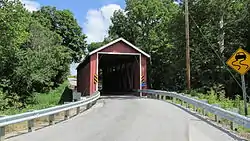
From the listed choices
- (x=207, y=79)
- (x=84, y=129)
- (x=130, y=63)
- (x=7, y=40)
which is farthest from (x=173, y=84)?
(x=84, y=129)

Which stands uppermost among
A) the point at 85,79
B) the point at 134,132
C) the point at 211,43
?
the point at 211,43

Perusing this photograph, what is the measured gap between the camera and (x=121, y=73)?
145ft

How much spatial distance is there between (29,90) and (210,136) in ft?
86.0

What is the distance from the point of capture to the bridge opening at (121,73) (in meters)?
34.9

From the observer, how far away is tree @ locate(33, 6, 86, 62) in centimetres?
Answer: 6128

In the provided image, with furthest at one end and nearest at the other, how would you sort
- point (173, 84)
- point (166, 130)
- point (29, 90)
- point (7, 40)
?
point (173, 84)
point (29, 90)
point (7, 40)
point (166, 130)

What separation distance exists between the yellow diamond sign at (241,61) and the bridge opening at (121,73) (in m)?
19.6

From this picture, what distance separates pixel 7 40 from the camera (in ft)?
89.6

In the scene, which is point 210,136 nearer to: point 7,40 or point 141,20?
point 7,40

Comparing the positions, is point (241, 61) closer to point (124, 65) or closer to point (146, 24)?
point (124, 65)

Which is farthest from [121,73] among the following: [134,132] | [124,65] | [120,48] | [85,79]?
[134,132]

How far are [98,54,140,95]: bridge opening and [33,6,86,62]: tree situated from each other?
8908 mm

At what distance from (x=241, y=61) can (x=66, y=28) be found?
5094 cm

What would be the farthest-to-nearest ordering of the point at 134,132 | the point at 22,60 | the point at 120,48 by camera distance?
the point at 120,48 < the point at 22,60 < the point at 134,132
